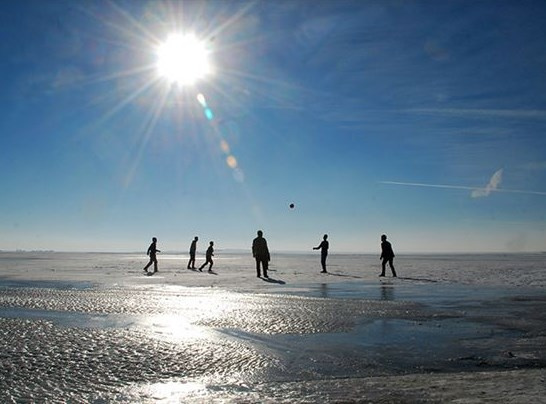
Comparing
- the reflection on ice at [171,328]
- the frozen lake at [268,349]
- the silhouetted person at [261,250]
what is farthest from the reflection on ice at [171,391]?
the silhouetted person at [261,250]

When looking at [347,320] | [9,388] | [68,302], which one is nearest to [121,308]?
[68,302]

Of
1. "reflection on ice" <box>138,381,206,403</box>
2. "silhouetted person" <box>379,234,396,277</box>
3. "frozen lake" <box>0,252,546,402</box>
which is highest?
"silhouetted person" <box>379,234,396,277</box>

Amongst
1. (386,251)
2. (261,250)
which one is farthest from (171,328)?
(386,251)

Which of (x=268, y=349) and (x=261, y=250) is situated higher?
(x=261, y=250)

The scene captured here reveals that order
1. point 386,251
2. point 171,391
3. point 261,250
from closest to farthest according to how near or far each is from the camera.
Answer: point 171,391
point 261,250
point 386,251

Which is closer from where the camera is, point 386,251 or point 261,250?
point 261,250

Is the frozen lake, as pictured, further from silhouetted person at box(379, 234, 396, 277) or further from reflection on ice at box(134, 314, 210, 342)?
silhouetted person at box(379, 234, 396, 277)

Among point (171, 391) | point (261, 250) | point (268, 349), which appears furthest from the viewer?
point (261, 250)

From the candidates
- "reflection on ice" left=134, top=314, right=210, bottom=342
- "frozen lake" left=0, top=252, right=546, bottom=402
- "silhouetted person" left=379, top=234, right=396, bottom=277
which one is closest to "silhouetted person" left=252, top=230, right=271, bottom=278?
"silhouetted person" left=379, top=234, right=396, bottom=277

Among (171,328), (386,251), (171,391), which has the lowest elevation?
(171,391)

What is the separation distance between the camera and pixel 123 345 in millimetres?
7242

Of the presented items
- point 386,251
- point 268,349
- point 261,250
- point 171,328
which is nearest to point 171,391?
point 268,349

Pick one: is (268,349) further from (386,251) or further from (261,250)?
(386,251)

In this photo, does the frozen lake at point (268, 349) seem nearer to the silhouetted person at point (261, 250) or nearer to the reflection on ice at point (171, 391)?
the reflection on ice at point (171, 391)
